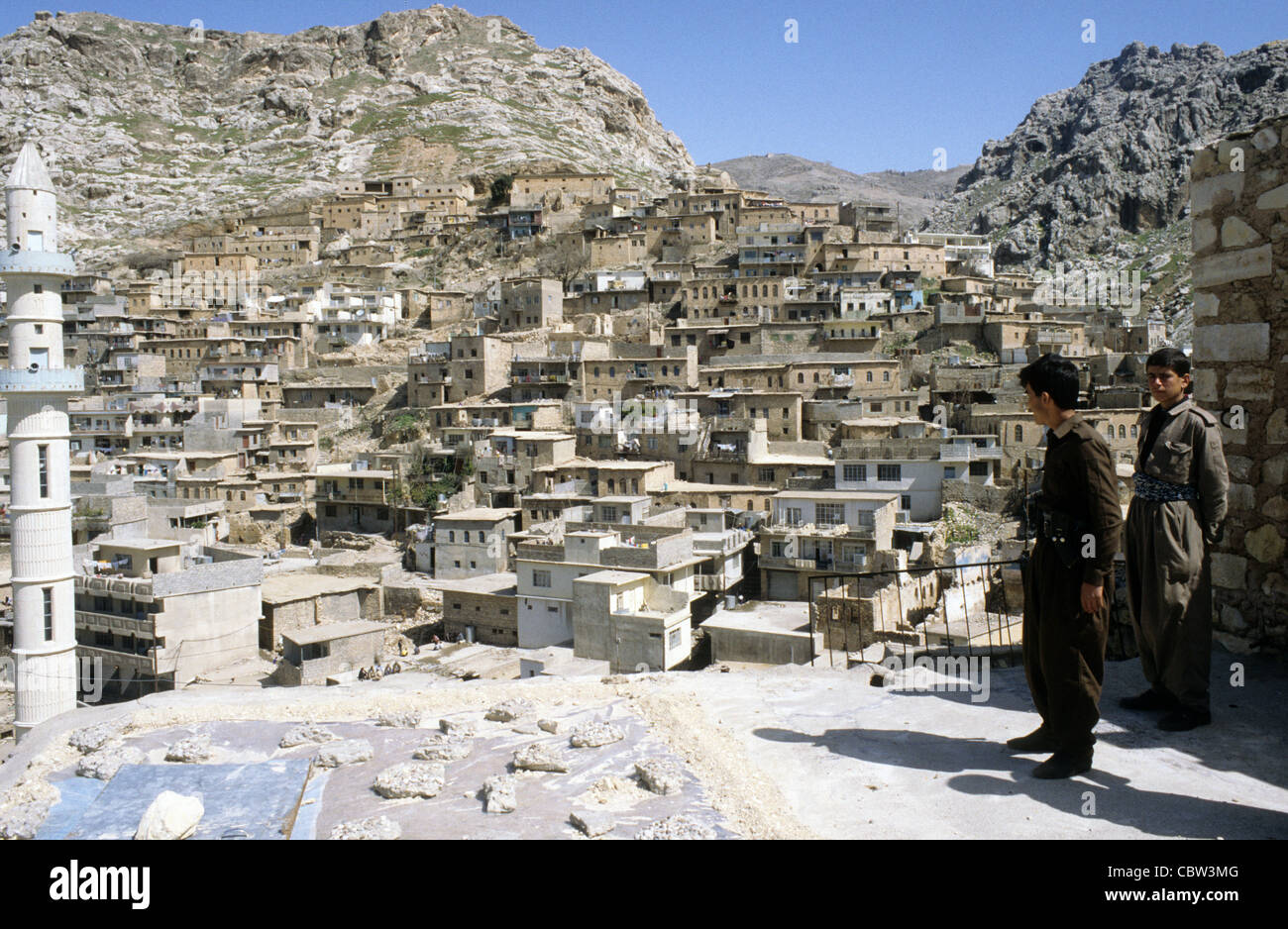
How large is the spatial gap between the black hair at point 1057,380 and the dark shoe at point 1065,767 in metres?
1.65

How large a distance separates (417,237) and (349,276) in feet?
32.4

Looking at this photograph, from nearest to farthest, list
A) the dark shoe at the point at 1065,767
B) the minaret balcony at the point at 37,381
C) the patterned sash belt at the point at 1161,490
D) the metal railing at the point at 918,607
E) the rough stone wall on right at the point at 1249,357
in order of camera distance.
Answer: the dark shoe at the point at 1065,767 < the patterned sash belt at the point at 1161,490 < the rough stone wall on right at the point at 1249,357 < the metal railing at the point at 918,607 < the minaret balcony at the point at 37,381

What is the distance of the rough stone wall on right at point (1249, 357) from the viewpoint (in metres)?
5.71

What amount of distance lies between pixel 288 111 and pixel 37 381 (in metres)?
112

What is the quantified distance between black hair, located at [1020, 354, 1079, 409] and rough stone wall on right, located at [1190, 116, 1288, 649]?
6.78 ft

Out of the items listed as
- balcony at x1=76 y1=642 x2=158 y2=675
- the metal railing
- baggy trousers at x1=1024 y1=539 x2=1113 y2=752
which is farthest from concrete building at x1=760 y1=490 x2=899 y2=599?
baggy trousers at x1=1024 y1=539 x2=1113 y2=752

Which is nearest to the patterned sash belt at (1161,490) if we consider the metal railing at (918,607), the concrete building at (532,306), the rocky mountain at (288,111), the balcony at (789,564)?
the metal railing at (918,607)

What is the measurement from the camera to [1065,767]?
14.3 feet

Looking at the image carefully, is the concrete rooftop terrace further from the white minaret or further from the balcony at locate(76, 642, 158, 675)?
the balcony at locate(76, 642, 158, 675)

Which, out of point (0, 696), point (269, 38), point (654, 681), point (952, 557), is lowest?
point (0, 696)

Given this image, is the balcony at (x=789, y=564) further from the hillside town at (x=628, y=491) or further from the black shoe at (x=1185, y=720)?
the black shoe at (x=1185, y=720)
